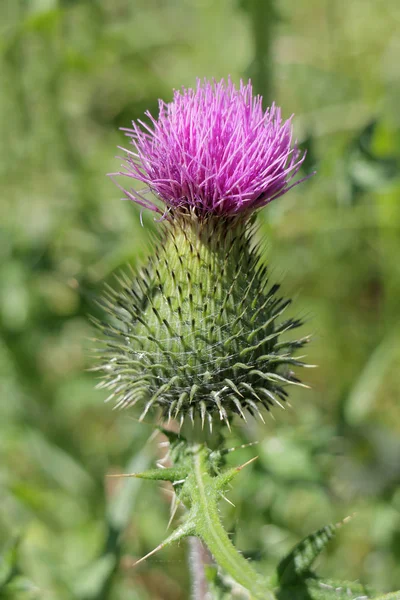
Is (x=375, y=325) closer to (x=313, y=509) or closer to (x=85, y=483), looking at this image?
(x=313, y=509)

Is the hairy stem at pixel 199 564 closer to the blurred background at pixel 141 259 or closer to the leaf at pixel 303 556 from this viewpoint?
the blurred background at pixel 141 259

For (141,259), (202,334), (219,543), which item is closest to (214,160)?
(202,334)

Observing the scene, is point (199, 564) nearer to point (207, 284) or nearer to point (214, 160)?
point (207, 284)

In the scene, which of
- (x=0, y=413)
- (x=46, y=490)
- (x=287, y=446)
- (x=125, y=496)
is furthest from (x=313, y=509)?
(x=0, y=413)

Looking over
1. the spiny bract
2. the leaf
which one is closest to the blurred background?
the leaf

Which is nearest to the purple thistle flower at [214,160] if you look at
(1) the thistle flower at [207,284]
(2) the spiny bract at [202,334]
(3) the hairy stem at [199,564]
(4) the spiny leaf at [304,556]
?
(1) the thistle flower at [207,284]

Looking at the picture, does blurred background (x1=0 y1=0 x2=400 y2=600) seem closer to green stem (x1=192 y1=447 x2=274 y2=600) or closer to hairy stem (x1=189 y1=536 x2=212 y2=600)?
hairy stem (x1=189 y1=536 x2=212 y2=600)
